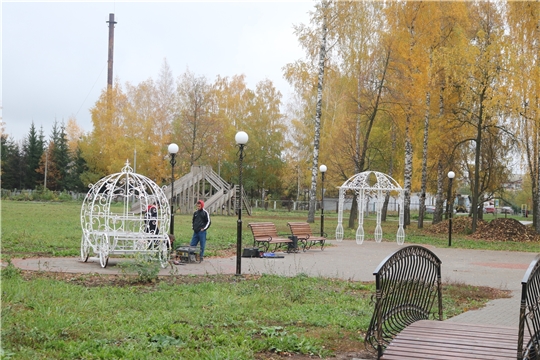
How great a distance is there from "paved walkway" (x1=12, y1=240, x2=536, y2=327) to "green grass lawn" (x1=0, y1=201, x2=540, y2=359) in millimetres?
640

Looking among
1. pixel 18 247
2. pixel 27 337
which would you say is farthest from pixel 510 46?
pixel 27 337

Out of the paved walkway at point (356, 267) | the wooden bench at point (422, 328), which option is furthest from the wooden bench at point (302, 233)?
the wooden bench at point (422, 328)

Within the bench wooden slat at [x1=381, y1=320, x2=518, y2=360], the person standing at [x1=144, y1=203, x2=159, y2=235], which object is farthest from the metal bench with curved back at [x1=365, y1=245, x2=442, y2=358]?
the person standing at [x1=144, y1=203, x2=159, y2=235]

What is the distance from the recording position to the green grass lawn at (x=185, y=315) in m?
6.25

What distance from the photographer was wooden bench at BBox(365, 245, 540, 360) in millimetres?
5117

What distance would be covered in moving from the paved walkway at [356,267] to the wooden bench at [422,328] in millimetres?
2709

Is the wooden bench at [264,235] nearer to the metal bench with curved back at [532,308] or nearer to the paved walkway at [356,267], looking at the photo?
the paved walkway at [356,267]

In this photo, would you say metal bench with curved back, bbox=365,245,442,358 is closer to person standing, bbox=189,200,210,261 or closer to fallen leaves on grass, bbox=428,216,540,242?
person standing, bbox=189,200,210,261

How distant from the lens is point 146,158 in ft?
170

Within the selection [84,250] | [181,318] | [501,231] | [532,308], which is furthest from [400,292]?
[501,231]

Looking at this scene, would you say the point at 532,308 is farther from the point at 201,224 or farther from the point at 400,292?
the point at 201,224

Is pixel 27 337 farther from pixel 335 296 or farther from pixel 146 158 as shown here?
pixel 146 158

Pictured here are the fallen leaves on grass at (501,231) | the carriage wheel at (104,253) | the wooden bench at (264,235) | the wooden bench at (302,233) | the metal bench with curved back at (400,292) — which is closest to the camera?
the metal bench with curved back at (400,292)

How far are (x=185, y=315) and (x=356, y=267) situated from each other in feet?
27.9
